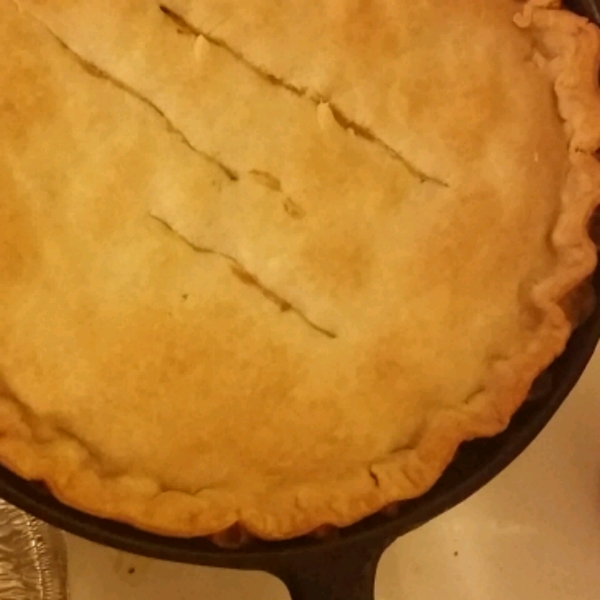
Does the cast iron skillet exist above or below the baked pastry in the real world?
below

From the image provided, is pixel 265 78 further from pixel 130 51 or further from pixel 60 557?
pixel 60 557

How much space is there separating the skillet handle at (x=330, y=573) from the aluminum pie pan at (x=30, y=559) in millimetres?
273

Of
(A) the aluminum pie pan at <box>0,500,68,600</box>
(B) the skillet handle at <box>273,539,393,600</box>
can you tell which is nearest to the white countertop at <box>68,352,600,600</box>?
(A) the aluminum pie pan at <box>0,500,68,600</box>

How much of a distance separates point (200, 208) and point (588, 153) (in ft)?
1.02

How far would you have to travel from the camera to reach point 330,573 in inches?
28.7

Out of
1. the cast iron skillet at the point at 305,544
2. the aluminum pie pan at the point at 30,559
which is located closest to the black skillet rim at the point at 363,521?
the cast iron skillet at the point at 305,544

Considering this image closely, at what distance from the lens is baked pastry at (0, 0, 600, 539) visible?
723 mm

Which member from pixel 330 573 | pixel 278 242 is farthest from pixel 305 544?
pixel 278 242

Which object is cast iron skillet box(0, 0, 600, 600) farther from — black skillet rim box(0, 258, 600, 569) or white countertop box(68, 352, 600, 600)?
white countertop box(68, 352, 600, 600)

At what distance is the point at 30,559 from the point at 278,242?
1.30 feet

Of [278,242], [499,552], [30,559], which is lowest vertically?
[30,559]

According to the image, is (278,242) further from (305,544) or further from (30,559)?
(30,559)

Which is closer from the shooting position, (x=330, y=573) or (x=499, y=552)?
(x=330, y=573)

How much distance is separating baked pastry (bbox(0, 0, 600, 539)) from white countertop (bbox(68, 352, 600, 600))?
0.24 meters
